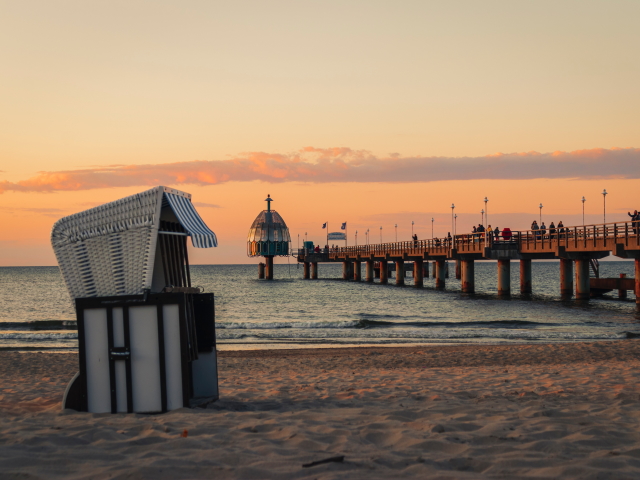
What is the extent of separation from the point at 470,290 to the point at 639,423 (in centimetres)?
3739

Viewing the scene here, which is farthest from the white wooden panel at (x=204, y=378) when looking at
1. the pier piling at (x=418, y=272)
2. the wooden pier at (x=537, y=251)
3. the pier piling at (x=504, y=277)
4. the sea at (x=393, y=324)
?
the pier piling at (x=418, y=272)

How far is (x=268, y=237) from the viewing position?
75.8m

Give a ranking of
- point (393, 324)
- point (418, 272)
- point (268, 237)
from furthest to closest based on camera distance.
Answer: point (268, 237), point (418, 272), point (393, 324)

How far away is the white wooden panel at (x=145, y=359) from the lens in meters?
5.29

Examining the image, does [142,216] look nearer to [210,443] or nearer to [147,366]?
[147,366]

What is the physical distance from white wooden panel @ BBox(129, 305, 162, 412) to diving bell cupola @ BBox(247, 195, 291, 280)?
231 ft

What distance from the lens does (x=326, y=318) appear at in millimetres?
25781

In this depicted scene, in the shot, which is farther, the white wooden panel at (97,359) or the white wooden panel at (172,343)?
the white wooden panel at (97,359)

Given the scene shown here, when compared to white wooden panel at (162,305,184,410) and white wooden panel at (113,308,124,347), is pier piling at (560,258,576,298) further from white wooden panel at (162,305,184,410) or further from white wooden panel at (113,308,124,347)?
white wooden panel at (113,308,124,347)

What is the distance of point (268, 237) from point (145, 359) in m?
70.7

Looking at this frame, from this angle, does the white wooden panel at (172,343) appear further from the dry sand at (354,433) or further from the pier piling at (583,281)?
the pier piling at (583,281)

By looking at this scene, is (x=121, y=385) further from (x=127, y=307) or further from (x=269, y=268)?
(x=269, y=268)

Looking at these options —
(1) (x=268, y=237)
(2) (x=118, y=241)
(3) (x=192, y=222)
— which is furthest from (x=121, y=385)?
(1) (x=268, y=237)

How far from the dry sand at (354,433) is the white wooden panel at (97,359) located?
254 millimetres
